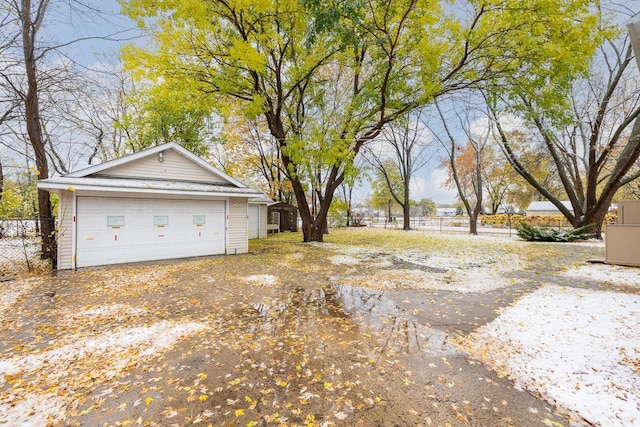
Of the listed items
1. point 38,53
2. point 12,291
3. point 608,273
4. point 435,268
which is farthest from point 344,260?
point 38,53

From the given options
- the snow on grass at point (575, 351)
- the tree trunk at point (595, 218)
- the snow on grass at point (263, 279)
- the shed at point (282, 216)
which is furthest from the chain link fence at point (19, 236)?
the tree trunk at point (595, 218)

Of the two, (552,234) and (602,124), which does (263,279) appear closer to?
(552,234)

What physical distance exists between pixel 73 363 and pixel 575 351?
19.1ft

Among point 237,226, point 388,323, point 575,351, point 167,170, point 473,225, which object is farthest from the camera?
point 473,225

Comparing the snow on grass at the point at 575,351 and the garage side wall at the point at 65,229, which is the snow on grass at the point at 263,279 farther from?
the garage side wall at the point at 65,229

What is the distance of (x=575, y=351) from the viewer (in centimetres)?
331

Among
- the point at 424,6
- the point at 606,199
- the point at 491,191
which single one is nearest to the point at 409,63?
the point at 424,6

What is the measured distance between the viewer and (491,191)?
35.4 meters

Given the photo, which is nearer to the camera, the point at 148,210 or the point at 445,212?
the point at 148,210

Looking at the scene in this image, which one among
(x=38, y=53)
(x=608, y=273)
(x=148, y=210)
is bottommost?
(x=608, y=273)

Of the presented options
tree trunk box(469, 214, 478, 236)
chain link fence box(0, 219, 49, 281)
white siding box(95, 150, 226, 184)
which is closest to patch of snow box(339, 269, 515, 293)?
white siding box(95, 150, 226, 184)

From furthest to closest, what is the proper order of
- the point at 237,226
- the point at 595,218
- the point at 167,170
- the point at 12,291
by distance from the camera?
the point at 595,218, the point at 237,226, the point at 167,170, the point at 12,291

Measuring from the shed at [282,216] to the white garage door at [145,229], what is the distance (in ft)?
31.7

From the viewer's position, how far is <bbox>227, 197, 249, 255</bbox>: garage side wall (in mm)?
11125
